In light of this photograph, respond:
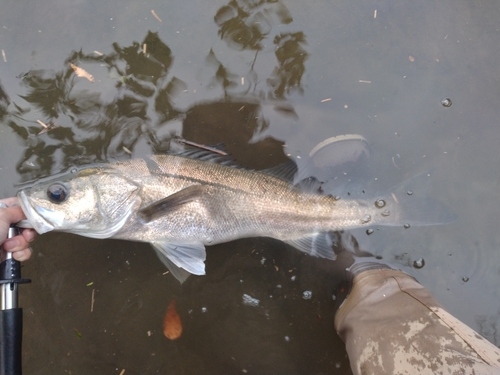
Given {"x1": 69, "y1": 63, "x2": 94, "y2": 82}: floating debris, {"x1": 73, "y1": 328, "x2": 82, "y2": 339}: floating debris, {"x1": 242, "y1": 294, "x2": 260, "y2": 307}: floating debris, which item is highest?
{"x1": 69, "y1": 63, "x2": 94, "y2": 82}: floating debris

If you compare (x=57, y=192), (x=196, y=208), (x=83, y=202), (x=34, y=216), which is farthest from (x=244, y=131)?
(x=34, y=216)

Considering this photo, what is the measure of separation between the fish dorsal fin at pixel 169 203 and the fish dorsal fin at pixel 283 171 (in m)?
0.63

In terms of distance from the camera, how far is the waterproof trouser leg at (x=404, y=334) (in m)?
1.86

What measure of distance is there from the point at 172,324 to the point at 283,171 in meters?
1.82

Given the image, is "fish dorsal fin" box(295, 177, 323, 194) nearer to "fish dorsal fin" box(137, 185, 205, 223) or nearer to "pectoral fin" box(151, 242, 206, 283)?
"fish dorsal fin" box(137, 185, 205, 223)


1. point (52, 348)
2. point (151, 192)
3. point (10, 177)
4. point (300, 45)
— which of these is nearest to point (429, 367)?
point (151, 192)

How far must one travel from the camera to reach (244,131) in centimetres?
318

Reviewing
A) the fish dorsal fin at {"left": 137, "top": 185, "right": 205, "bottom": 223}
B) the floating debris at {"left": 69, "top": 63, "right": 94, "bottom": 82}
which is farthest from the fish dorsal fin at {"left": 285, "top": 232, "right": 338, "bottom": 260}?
the floating debris at {"left": 69, "top": 63, "right": 94, "bottom": 82}

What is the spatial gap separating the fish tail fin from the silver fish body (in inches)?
0.5

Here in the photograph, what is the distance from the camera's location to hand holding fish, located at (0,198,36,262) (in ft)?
7.26

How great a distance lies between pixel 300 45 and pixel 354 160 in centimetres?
128

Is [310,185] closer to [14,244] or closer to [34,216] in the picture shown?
[34,216]

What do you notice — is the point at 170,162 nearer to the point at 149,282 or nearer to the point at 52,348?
the point at 149,282

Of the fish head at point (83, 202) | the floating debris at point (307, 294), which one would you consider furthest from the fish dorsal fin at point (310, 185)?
the fish head at point (83, 202)
